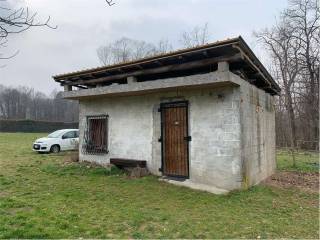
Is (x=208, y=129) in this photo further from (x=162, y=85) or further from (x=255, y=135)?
(x=255, y=135)

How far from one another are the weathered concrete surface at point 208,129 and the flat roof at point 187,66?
38 cm

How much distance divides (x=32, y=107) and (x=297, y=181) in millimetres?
59376

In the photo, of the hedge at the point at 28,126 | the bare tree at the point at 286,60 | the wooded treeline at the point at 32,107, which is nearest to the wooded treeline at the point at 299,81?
the bare tree at the point at 286,60

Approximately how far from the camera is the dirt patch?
9246 mm

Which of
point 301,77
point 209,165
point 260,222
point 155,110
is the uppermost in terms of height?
point 301,77

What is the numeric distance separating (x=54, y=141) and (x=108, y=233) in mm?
14333

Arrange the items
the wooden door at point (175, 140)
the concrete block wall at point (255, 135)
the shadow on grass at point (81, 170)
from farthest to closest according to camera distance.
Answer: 1. the shadow on grass at point (81, 170)
2. the wooden door at point (175, 140)
3. the concrete block wall at point (255, 135)

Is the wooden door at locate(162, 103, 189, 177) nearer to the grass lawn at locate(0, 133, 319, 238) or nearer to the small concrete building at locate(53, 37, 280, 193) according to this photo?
the small concrete building at locate(53, 37, 280, 193)

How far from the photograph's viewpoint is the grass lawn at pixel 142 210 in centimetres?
498

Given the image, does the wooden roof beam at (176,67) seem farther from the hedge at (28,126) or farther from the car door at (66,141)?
the hedge at (28,126)

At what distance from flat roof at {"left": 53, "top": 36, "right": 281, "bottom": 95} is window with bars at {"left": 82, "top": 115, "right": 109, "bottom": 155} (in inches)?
51.3

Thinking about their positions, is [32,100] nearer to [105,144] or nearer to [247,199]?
[105,144]

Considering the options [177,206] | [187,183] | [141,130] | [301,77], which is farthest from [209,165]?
[301,77]

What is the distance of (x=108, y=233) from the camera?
4.87 metres
